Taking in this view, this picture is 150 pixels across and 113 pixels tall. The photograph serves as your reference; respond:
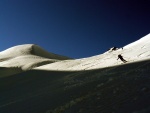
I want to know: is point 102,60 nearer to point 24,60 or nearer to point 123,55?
point 123,55

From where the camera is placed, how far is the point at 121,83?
567 inches

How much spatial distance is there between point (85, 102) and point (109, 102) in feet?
4.61

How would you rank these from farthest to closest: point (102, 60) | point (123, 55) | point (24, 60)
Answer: point (24, 60)
point (102, 60)
point (123, 55)

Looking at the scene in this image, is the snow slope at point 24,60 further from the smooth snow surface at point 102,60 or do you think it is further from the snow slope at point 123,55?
the snow slope at point 123,55

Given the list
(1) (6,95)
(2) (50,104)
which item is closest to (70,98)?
(2) (50,104)

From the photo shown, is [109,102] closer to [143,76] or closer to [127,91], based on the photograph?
[127,91]

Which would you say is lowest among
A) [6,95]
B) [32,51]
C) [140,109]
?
[140,109]

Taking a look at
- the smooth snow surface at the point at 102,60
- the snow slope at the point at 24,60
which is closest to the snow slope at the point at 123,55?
the smooth snow surface at the point at 102,60

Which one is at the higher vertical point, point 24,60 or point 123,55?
point 24,60

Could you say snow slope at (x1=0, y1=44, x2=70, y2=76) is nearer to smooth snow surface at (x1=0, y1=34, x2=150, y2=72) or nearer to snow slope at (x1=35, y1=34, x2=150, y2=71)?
smooth snow surface at (x1=0, y1=34, x2=150, y2=72)

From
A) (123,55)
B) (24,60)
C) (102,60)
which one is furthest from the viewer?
(24,60)

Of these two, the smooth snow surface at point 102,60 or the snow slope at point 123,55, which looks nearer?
the snow slope at point 123,55

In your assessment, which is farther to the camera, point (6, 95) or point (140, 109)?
point (6, 95)

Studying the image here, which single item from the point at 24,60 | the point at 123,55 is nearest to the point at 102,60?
the point at 123,55
